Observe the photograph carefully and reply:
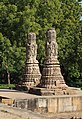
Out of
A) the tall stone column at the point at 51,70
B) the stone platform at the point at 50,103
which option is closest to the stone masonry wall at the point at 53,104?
the stone platform at the point at 50,103

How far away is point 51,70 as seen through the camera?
21406 mm

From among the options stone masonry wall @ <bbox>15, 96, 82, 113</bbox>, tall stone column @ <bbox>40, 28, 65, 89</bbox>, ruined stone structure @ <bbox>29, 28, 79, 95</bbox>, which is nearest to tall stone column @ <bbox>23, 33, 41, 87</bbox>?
ruined stone structure @ <bbox>29, 28, 79, 95</bbox>

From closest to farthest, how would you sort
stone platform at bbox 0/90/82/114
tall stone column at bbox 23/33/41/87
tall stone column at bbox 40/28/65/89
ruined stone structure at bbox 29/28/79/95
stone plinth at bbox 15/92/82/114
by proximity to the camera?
stone platform at bbox 0/90/82/114
stone plinth at bbox 15/92/82/114
ruined stone structure at bbox 29/28/79/95
tall stone column at bbox 40/28/65/89
tall stone column at bbox 23/33/41/87

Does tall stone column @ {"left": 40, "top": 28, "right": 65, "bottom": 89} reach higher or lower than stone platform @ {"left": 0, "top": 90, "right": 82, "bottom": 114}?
higher

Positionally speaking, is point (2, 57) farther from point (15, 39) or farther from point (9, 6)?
point (9, 6)

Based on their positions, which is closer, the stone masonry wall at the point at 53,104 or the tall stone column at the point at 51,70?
the stone masonry wall at the point at 53,104

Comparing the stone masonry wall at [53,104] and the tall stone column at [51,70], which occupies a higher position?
the tall stone column at [51,70]

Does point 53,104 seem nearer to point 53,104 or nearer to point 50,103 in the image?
point 53,104

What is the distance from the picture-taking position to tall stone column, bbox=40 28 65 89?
21094 mm

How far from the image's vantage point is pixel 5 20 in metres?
34.4

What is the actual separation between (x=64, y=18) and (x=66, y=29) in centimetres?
193

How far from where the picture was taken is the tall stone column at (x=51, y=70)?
21.1m

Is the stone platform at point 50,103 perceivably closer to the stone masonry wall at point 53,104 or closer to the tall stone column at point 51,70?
the stone masonry wall at point 53,104

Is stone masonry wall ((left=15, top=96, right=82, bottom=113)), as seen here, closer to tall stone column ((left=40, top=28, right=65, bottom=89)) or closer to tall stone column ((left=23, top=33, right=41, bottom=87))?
tall stone column ((left=40, top=28, right=65, bottom=89))
